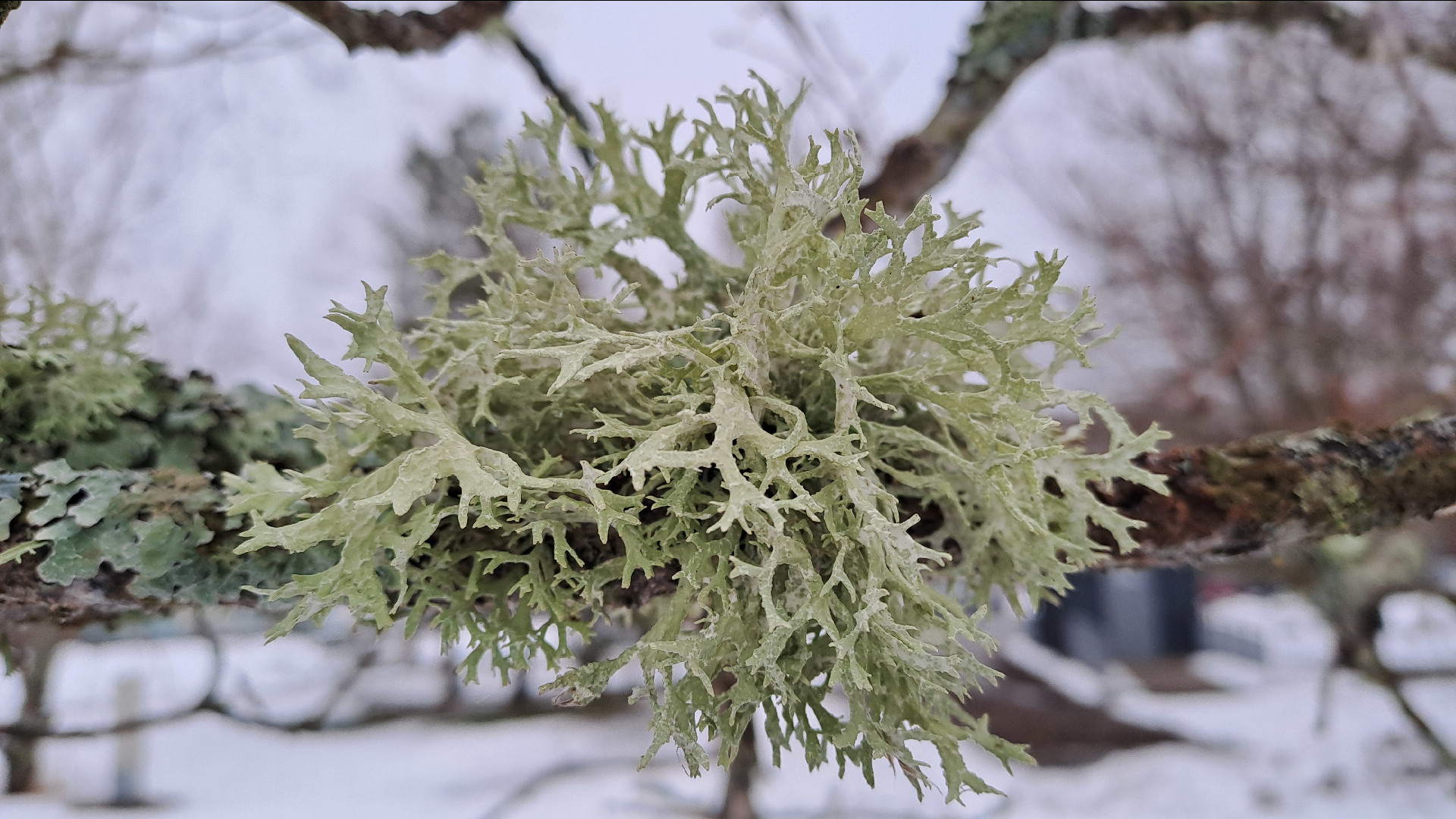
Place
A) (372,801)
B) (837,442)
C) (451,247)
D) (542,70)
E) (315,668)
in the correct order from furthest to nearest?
(451,247), (315,668), (372,801), (542,70), (837,442)

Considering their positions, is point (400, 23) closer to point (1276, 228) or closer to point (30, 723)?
point (30, 723)

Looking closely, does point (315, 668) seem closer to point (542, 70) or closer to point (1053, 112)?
point (542, 70)

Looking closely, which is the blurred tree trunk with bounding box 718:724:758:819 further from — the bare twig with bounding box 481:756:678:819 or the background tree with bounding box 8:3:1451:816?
the background tree with bounding box 8:3:1451:816

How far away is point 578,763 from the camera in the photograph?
159 centimetres

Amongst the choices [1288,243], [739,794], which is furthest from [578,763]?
[1288,243]

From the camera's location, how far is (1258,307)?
1.86 metres

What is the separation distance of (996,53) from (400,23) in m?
0.60

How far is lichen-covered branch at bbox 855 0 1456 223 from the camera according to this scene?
77 centimetres

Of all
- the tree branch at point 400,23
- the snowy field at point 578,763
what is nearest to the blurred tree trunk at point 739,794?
the snowy field at point 578,763

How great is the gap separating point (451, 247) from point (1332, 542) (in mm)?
2095

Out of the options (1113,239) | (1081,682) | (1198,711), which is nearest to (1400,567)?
(1198,711)

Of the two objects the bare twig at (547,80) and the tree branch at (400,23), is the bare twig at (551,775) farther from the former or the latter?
the tree branch at (400,23)

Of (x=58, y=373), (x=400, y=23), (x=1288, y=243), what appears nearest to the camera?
(x=58, y=373)

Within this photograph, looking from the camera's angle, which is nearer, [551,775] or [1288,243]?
[551,775]
